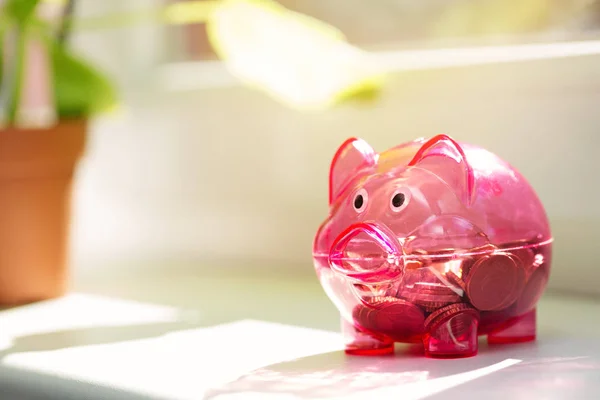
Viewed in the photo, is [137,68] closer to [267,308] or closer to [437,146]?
[267,308]

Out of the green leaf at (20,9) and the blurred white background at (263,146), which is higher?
the green leaf at (20,9)

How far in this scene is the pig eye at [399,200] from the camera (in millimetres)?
532

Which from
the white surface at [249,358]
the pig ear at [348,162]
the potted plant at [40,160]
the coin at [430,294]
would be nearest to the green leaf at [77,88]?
the potted plant at [40,160]

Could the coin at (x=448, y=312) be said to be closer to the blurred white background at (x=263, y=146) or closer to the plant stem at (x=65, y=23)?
the blurred white background at (x=263, y=146)

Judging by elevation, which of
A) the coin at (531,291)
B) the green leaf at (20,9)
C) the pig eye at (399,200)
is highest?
the green leaf at (20,9)

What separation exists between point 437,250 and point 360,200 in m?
0.06

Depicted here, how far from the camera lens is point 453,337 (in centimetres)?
54

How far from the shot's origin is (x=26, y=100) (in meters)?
1.20

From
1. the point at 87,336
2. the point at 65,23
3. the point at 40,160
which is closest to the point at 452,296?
the point at 87,336

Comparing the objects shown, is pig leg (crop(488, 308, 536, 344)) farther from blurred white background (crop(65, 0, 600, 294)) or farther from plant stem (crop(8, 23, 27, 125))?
plant stem (crop(8, 23, 27, 125))

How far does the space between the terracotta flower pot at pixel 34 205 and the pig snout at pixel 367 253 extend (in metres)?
0.42

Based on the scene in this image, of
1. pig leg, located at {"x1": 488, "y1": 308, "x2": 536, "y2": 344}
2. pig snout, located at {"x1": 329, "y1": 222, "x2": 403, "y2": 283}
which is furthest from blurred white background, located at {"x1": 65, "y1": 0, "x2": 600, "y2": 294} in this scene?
pig snout, located at {"x1": 329, "y1": 222, "x2": 403, "y2": 283}

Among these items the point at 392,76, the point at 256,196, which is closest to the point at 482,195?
the point at 392,76

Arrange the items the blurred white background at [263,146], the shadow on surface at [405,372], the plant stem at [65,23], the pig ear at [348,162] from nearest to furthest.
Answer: the shadow on surface at [405,372] < the pig ear at [348,162] < the blurred white background at [263,146] < the plant stem at [65,23]
